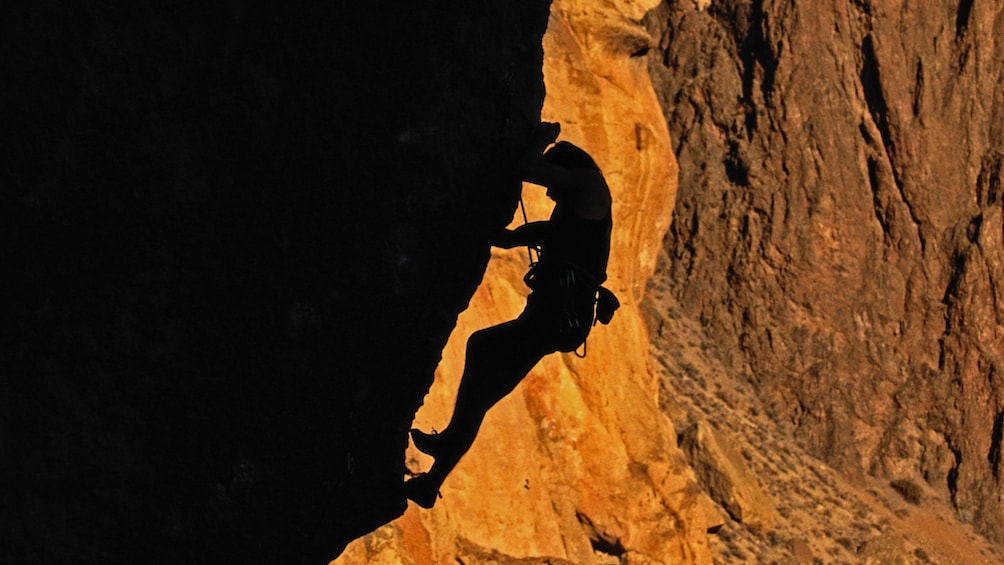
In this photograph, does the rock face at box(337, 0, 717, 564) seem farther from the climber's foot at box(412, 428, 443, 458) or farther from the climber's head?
the climber's head

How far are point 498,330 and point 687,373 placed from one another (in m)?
24.2

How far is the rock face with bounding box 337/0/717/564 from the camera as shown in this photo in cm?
1102

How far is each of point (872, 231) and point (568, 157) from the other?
93.4ft

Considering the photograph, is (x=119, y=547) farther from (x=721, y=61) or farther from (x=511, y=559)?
(x=721, y=61)

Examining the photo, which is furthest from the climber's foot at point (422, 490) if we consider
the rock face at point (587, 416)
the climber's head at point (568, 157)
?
the rock face at point (587, 416)

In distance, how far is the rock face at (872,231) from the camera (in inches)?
1212

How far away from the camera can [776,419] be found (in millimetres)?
31969

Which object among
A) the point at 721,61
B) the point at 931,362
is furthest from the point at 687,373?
the point at 721,61

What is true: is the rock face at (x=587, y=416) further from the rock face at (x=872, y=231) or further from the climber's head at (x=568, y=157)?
the rock face at (x=872, y=231)

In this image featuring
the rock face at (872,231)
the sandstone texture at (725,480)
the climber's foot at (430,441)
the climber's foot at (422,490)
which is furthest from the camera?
the rock face at (872,231)

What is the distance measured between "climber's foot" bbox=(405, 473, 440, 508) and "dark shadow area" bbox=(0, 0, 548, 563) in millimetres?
498

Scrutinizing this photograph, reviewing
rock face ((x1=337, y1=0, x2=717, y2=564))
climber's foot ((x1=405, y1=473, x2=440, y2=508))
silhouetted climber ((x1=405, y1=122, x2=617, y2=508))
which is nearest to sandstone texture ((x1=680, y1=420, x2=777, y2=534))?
→ rock face ((x1=337, y1=0, x2=717, y2=564))

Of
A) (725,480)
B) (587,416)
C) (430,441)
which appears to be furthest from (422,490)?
(725,480)

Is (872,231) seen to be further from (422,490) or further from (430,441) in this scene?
(422,490)
